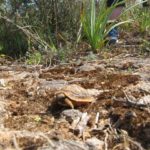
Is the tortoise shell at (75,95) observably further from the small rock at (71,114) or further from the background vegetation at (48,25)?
the background vegetation at (48,25)

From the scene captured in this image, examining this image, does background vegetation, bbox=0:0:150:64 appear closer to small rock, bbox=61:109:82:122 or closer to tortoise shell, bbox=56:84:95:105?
tortoise shell, bbox=56:84:95:105

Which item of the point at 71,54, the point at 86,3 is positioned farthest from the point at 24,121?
the point at 86,3

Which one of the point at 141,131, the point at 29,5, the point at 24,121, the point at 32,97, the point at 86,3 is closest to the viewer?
the point at 141,131

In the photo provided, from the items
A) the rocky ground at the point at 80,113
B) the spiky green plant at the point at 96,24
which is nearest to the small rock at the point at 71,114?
the rocky ground at the point at 80,113

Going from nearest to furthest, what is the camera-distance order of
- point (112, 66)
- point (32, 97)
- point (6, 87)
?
1. point (32, 97)
2. point (6, 87)
3. point (112, 66)

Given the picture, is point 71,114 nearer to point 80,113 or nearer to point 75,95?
point 80,113

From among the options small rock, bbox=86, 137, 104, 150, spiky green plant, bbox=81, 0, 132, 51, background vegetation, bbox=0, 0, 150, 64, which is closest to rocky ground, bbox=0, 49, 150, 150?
small rock, bbox=86, 137, 104, 150

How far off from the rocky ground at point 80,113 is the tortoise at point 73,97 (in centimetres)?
3

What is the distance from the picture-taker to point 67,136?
8.07ft

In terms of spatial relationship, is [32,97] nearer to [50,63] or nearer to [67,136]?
[67,136]

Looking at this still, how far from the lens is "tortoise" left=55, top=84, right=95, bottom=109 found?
2791mm

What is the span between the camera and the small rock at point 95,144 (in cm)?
236

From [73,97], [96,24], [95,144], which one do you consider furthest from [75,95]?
[96,24]

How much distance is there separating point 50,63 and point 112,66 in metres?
0.75
